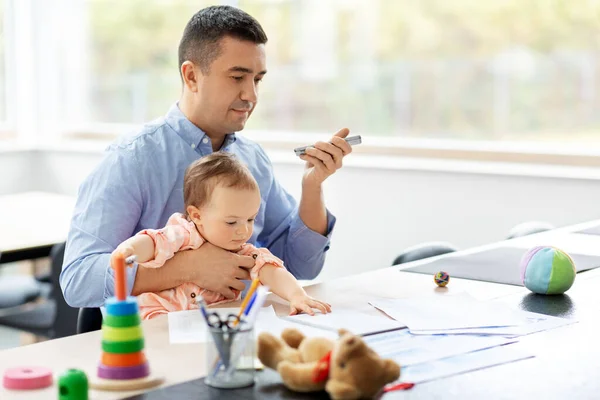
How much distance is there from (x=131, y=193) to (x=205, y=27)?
1.40 feet

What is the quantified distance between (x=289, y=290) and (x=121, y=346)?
526 mm

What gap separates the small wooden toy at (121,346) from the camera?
3.81ft

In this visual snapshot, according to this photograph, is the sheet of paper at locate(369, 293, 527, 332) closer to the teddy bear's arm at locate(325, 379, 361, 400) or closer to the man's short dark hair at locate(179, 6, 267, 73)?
the teddy bear's arm at locate(325, 379, 361, 400)

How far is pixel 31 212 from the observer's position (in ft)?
11.8

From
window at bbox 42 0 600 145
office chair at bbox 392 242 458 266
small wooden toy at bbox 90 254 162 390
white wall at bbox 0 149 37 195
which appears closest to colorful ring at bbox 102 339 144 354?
small wooden toy at bbox 90 254 162 390

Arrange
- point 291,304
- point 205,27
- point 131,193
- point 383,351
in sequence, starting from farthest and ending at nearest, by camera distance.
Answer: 1. point 205,27
2. point 131,193
3. point 291,304
4. point 383,351

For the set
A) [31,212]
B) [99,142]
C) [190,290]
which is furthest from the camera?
[99,142]

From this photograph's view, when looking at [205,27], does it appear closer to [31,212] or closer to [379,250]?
[31,212]

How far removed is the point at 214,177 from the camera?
5.79 ft

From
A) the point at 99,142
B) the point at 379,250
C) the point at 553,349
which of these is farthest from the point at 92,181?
the point at 99,142

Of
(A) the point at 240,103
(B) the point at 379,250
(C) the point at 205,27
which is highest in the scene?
(C) the point at 205,27

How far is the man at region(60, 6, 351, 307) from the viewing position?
1.80 metres

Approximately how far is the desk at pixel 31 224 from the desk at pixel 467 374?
4.72 feet

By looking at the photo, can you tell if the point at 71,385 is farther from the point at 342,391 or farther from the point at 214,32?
the point at 214,32
